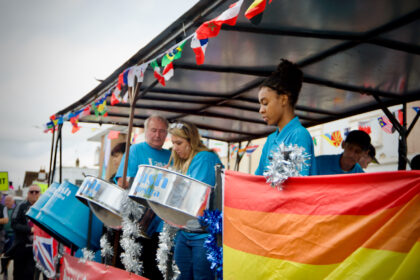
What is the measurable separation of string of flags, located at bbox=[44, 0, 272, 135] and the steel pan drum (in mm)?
756

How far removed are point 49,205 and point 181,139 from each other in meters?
1.34

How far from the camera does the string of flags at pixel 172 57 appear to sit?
1524mm

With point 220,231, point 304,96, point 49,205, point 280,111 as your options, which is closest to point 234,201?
point 220,231

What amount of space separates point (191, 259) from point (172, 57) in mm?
1174

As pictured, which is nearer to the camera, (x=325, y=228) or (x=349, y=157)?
(x=325, y=228)

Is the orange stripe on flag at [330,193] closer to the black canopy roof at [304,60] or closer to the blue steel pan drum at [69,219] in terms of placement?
the black canopy roof at [304,60]

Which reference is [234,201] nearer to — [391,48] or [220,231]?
[220,231]

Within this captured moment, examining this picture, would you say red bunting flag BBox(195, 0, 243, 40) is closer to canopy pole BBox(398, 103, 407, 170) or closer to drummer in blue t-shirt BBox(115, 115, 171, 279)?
drummer in blue t-shirt BBox(115, 115, 171, 279)

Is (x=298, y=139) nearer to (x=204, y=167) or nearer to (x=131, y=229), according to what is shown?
(x=204, y=167)

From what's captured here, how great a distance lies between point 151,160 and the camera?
2900 millimetres

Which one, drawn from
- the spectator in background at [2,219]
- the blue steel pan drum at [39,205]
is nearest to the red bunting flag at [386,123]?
the blue steel pan drum at [39,205]

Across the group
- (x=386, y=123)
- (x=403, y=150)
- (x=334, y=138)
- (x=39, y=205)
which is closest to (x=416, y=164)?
(x=403, y=150)

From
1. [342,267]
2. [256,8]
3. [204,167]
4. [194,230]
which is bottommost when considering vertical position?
[194,230]

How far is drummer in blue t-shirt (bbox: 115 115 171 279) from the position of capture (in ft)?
8.80
